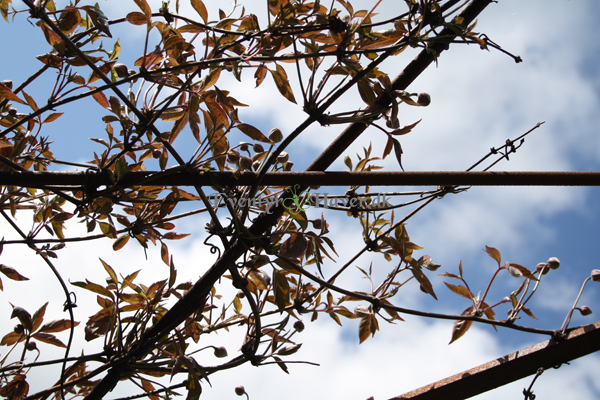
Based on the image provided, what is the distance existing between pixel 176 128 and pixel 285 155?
0.79ft

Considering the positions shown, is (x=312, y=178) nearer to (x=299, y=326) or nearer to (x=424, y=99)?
(x=424, y=99)

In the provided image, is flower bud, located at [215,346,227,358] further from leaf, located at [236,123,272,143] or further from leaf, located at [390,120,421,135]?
leaf, located at [390,120,421,135]

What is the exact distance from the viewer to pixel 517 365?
1007 mm

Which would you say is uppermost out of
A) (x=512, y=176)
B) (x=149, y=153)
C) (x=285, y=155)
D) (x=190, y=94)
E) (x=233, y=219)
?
(x=149, y=153)

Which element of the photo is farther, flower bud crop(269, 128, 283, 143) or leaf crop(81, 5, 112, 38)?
flower bud crop(269, 128, 283, 143)

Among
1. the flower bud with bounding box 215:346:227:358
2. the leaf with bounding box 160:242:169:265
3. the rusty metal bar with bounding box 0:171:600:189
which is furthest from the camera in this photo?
the leaf with bounding box 160:242:169:265

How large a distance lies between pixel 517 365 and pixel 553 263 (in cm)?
26

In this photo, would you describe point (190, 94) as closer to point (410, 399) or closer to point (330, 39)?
point (330, 39)

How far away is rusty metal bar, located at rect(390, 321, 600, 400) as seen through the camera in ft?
3.27

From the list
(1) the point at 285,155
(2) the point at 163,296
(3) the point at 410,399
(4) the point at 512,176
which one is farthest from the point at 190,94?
(3) the point at 410,399

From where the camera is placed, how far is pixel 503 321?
3.28ft

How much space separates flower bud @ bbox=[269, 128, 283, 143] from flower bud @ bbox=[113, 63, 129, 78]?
0.31m

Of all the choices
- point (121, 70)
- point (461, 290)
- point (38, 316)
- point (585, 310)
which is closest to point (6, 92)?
point (121, 70)

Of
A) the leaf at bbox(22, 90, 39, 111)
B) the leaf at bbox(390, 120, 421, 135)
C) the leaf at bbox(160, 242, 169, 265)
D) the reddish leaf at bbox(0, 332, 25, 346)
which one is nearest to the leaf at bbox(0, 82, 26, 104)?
the leaf at bbox(22, 90, 39, 111)
